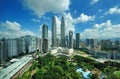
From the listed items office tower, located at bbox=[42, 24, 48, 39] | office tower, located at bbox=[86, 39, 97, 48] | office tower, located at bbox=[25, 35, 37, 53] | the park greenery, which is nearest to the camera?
the park greenery

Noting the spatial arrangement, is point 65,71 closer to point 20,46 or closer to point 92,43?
point 20,46

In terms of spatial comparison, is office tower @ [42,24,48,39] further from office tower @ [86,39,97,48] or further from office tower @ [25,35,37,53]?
office tower @ [86,39,97,48]

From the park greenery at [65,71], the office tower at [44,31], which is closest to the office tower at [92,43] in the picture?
the office tower at [44,31]

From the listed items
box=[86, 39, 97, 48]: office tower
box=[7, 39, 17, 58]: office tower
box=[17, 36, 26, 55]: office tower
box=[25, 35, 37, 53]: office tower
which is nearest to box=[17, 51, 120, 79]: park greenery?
box=[7, 39, 17, 58]: office tower

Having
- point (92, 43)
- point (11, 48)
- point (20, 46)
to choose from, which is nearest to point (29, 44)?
point (20, 46)

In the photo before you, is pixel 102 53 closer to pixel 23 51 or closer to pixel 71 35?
pixel 71 35

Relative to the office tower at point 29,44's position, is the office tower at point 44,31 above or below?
above

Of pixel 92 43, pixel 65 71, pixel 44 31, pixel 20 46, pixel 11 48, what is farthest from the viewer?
pixel 92 43

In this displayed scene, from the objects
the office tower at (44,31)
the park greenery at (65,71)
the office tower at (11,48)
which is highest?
the office tower at (44,31)

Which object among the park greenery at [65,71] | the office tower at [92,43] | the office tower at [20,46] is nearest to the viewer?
the park greenery at [65,71]

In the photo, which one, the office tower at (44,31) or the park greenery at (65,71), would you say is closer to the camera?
the park greenery at (65,71)

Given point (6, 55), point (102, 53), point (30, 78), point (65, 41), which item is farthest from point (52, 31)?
point (30, 78)

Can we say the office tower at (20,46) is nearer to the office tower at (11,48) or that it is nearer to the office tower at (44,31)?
the office tower at (11,48)
